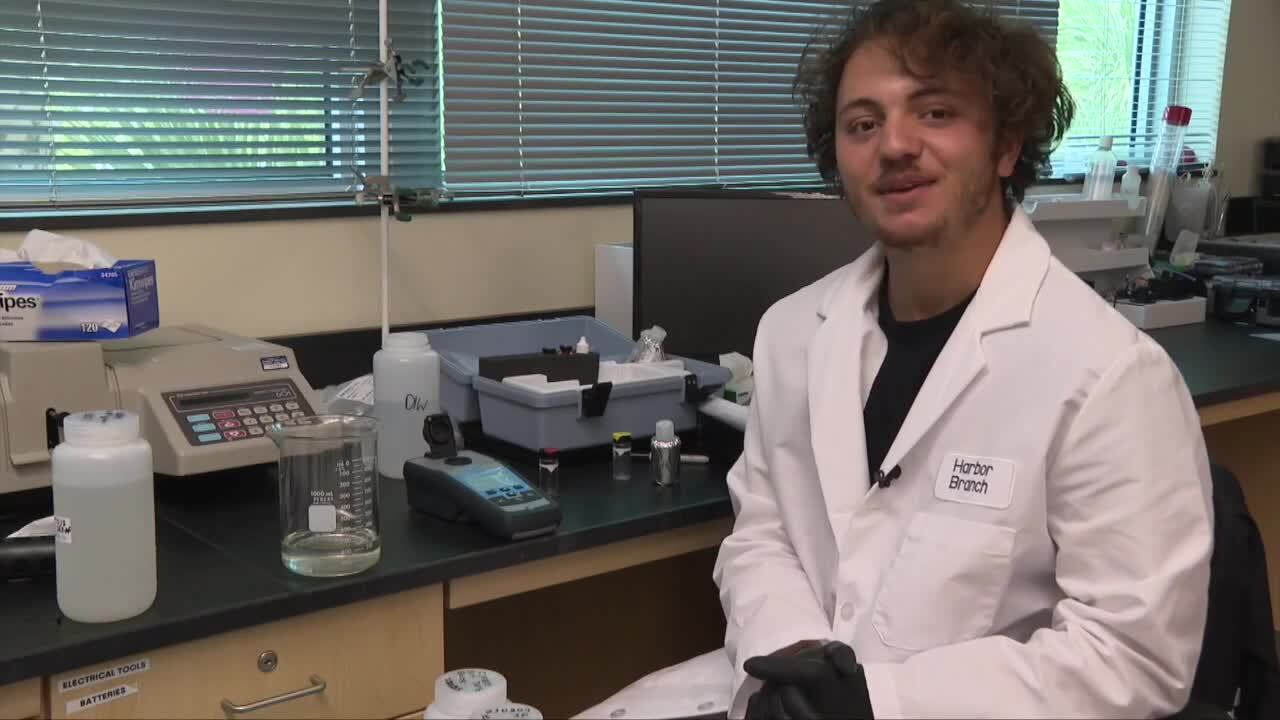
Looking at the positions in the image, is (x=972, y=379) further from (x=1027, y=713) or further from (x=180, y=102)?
(x=180, y=102)

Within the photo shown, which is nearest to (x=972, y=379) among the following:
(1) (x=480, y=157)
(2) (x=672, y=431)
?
(2) (x=672, y=431)

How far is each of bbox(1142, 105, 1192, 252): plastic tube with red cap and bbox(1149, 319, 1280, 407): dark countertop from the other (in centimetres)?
47

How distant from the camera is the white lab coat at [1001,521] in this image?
3.99ft

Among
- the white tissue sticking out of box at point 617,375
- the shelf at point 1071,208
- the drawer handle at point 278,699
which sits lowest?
the drawer handle at point 278,699

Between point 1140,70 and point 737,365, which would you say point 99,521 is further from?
point 1140,70

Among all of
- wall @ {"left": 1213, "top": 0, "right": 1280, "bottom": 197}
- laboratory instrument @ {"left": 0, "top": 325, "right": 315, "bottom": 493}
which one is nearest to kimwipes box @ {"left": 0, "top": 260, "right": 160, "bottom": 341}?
laboratory instrument @ {"left": 0, "top": 325, "right": 315, "bottom": 493}

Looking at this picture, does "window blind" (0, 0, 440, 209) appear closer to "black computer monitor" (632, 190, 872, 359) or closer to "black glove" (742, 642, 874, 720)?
"black computer monitor" (632, 190, 872, 359)

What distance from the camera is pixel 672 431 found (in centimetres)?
171

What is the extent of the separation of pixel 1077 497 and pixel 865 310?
1.28 feet

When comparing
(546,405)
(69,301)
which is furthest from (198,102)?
(546,405)

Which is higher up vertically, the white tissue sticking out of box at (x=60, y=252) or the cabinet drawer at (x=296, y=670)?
the white tissue sticking out of box at (x=60, y=252)

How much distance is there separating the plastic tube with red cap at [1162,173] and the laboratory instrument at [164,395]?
2559mm

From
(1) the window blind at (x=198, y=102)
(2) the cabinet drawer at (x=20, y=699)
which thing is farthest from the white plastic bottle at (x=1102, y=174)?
(2) the cabinet drawer at (x=20, y=699)

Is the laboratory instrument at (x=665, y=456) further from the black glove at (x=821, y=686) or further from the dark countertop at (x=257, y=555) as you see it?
the black glove at (x=821, y=686)
